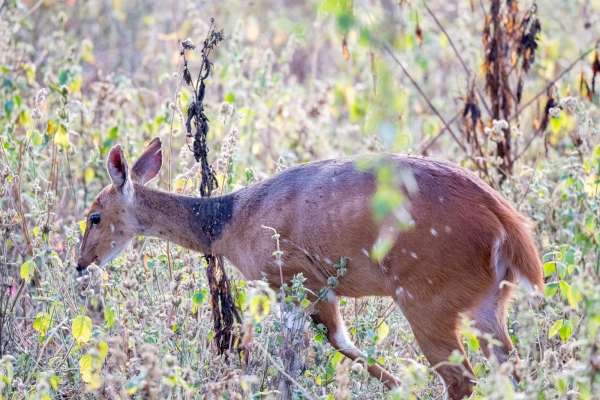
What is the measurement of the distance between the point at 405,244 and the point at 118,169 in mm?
2010

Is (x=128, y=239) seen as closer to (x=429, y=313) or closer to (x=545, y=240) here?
(x=429, y=313)

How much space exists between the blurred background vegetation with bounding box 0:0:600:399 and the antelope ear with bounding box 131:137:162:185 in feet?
0.57

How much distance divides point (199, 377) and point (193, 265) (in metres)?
1.19

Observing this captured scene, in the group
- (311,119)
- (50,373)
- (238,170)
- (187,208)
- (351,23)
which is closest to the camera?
(351,23)

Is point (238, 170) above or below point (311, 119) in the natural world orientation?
below

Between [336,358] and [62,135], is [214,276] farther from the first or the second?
[62,135]

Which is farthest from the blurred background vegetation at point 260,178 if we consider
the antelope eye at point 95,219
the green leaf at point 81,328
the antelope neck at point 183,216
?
the antelope eye at point 95,219

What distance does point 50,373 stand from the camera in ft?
12.7

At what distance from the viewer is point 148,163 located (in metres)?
Result: 6.12

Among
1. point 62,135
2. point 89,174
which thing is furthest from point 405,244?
point 89,174

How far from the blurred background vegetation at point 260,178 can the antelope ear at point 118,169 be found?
322mm

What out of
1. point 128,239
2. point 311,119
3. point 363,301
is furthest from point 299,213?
point 311,119

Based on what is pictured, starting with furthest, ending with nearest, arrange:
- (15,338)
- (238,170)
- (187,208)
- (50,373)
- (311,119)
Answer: (311,119)
(238,170)
(187,208)
(15,338)
(50,373)

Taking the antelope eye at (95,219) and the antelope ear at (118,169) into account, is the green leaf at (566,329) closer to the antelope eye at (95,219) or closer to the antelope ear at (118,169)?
the antelope ear at (118,169)
